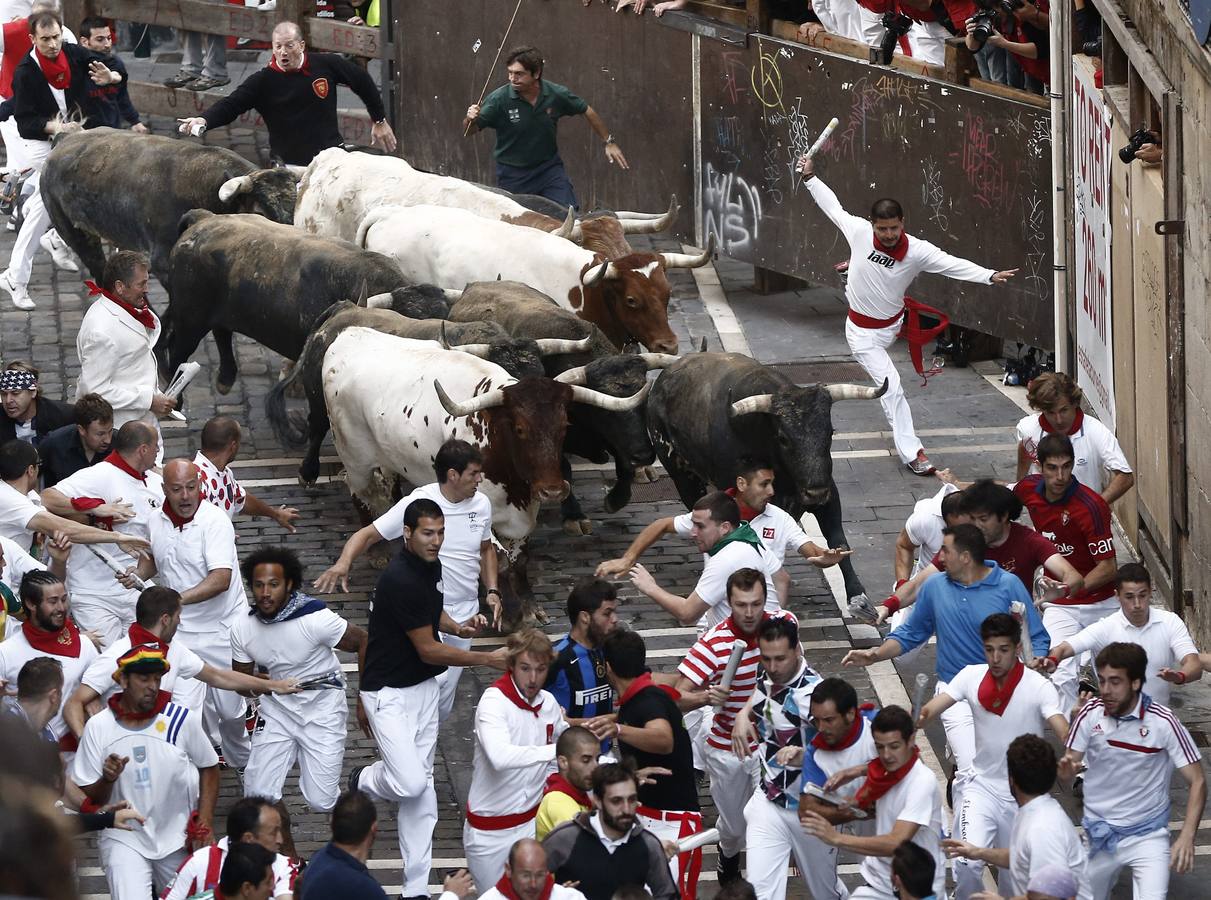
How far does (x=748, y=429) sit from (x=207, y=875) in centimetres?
580

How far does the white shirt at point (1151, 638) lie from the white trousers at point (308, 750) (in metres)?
3.55

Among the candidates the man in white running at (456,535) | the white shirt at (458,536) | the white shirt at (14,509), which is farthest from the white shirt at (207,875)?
the white shirt at (14,509)

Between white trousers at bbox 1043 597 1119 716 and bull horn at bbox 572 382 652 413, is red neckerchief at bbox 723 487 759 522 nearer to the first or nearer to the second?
white trousers at bbox 1043 597 1119 716

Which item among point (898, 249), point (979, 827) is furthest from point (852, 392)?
point (979, 827)

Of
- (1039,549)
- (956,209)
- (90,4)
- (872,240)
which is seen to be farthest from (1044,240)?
(90,4)

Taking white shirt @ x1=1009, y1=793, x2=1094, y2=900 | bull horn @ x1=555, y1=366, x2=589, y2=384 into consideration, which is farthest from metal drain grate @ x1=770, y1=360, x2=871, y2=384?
white shirt @ x1=1009, y1=793, x2=1094, y2=900

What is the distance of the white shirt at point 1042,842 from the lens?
7.56 meters

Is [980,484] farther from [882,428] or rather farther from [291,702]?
[882,428]

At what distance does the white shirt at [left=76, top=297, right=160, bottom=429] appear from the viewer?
42.3ft

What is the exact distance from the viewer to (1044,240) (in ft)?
52.5

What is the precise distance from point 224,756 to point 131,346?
3602mm

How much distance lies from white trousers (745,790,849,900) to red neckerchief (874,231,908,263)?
6.64 metres

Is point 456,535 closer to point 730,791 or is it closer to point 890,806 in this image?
point 730,791

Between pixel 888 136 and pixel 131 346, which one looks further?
pixel 888 136
